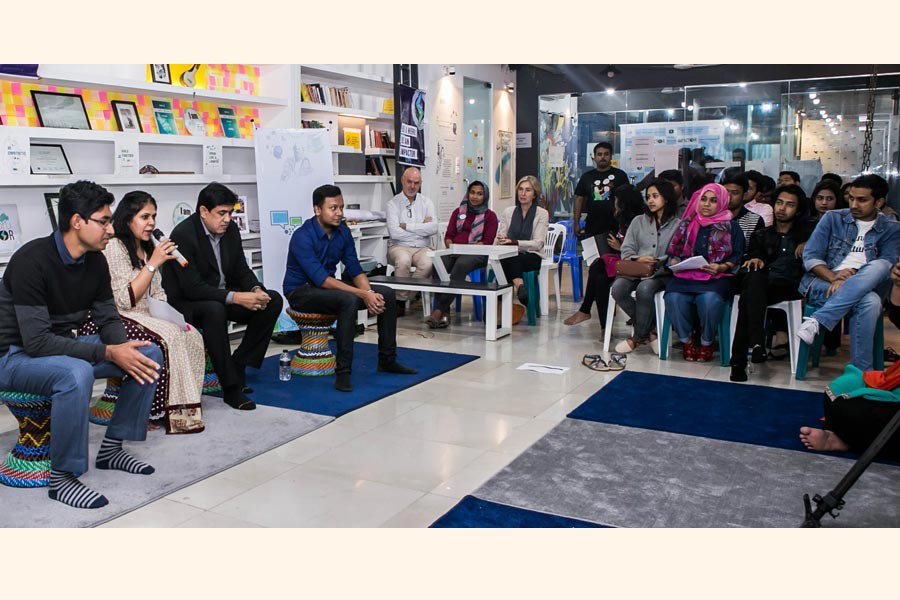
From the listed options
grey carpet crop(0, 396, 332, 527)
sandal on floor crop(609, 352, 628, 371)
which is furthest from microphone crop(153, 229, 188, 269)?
sandal on floor crop(609, 352, 628, 371)

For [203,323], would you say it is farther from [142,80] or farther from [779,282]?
[779,282]

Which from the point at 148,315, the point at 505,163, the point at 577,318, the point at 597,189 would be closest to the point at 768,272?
the point at 577,318

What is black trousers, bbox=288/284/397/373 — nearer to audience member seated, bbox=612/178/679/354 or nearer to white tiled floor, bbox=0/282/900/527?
white tiled floor, bbox=0/282/900/527

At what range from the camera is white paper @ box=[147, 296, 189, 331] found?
4.16 m

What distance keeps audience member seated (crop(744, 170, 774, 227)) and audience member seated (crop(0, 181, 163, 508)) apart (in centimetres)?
486

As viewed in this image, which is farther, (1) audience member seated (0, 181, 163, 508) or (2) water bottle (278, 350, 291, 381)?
(2) water bottle (278, 350, 291, 381)

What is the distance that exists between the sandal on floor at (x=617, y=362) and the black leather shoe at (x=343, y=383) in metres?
1.78

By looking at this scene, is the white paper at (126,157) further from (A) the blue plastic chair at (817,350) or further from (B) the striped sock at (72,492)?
(A) the blue plastic chair at (817,350)

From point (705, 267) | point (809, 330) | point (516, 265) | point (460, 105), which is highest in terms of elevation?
point (460, 105)

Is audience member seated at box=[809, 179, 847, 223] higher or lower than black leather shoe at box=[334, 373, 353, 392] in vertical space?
higher

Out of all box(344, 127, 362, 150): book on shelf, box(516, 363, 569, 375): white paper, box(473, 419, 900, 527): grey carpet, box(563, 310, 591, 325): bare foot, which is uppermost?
box(344, 127, 362, 150): book on shelf

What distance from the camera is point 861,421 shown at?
3562 millimetres

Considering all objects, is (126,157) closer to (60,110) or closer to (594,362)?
(60,110)

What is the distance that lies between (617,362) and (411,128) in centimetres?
386
